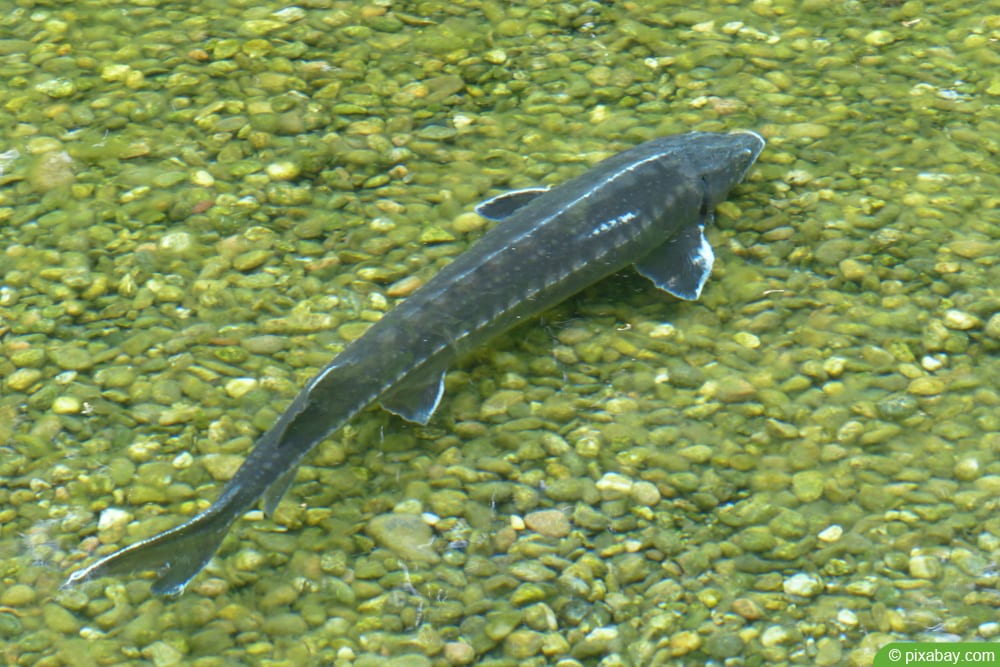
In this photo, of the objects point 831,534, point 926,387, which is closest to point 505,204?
point 926,387

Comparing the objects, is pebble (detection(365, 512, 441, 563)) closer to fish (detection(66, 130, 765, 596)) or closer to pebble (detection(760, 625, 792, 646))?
fish (detection(66, 130, 765, 596))

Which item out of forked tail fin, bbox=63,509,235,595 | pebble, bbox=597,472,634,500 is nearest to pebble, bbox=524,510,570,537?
pebble, bbox=597,472,634,500

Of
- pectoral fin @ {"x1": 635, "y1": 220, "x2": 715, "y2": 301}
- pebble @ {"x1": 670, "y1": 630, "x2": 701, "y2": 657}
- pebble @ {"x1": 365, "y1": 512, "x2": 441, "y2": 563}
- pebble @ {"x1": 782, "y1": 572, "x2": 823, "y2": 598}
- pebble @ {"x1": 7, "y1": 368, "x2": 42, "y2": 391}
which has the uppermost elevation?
pectoral fin @ {"x1": 635, "y1": 220, "x2": 715, "y2": 301}

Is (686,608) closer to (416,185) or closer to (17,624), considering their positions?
(17,624)

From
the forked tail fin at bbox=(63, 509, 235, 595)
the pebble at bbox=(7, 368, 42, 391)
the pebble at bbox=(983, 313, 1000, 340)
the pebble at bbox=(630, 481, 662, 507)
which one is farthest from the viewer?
the pebble at bbox=(983, 313, 1000, 340)

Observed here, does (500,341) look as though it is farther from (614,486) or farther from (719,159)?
(719,159)

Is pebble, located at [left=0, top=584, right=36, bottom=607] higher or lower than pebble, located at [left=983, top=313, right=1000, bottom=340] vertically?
lower

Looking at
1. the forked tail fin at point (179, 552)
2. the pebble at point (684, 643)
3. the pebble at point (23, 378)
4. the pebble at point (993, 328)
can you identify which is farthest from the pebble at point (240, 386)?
the pebble at point (993, 328)
